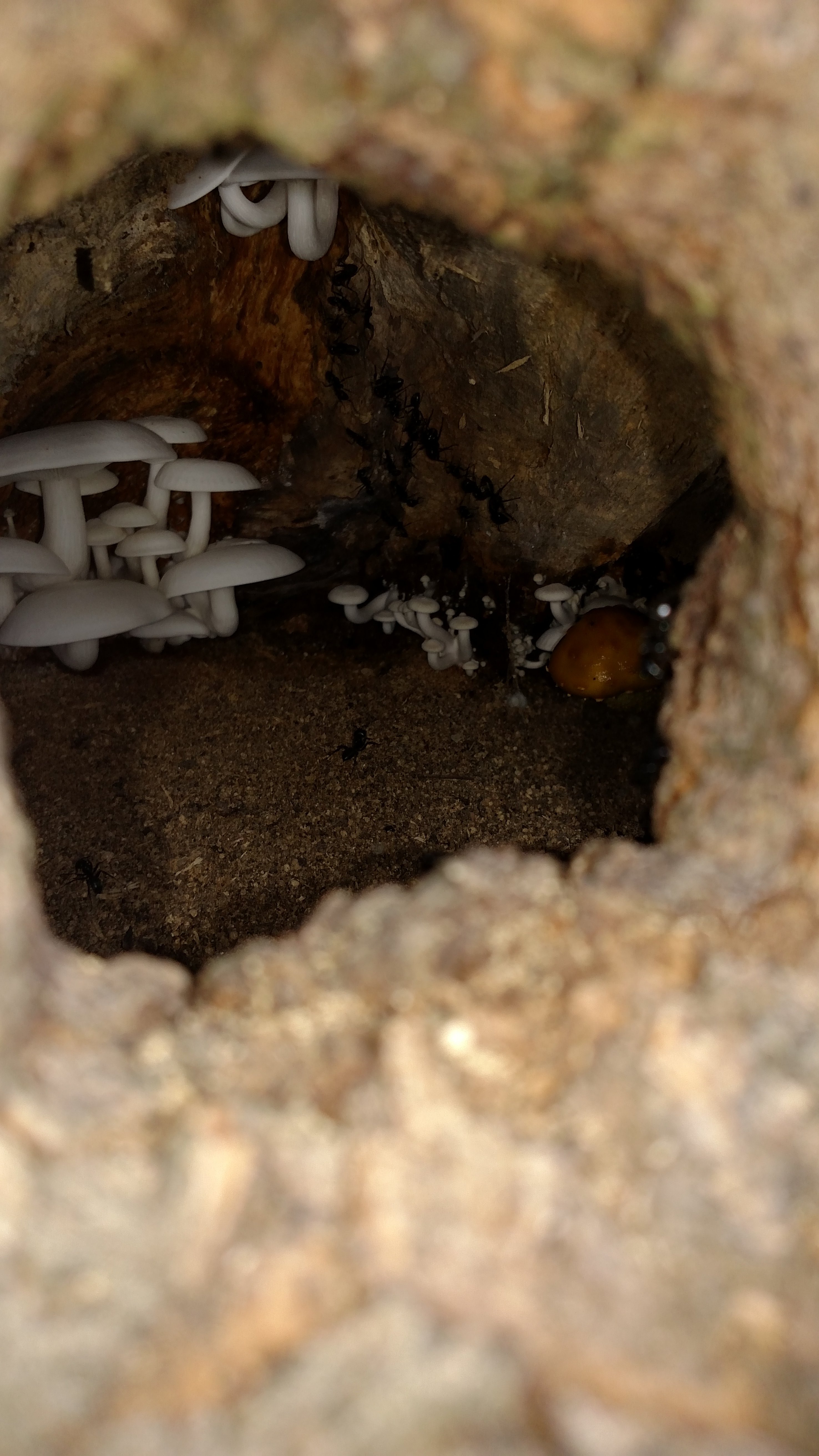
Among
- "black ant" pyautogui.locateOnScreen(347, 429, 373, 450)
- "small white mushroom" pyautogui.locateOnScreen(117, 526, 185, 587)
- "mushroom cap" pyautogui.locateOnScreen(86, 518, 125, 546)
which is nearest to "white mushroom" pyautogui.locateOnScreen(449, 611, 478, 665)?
"black ant" pyautogui.locateOnScreen(347, 429, 373, 450)

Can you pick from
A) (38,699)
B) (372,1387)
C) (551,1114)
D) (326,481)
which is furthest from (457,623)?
(372,1387)

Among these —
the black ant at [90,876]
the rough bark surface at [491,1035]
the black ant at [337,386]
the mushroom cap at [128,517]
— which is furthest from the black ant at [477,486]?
the rough bark surface at [491,1035]

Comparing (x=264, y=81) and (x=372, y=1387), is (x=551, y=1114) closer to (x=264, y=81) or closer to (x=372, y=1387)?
(x=372, y=1387)

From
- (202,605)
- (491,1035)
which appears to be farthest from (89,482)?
(491,1035)

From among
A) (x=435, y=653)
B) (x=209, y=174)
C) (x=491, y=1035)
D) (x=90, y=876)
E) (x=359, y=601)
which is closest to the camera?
(x=491, y=1035)

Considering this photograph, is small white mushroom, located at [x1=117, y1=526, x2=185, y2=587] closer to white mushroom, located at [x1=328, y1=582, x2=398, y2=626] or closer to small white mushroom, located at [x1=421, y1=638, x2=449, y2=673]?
white mushroom, located at [x1=328, y1=582, x2=398, y2=626]

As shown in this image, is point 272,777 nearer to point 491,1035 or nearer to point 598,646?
point 598,646

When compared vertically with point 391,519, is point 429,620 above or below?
below

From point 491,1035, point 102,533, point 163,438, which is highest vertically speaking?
point 491,1035
